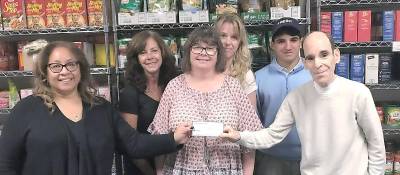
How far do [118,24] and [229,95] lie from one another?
1.28 m

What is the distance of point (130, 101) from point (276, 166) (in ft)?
2.93

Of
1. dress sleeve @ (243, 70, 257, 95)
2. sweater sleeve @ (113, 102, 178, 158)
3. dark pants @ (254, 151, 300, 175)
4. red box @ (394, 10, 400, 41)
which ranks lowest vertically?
dark pants @ (254, 151, 300, 175)

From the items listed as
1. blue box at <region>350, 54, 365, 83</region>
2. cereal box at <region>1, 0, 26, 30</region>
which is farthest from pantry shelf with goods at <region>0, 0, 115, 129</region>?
blue box at <region>350, 54, 365, 83</region>

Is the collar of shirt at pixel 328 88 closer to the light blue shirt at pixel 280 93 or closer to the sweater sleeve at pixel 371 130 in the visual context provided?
the sweater sleeve at pixel 371 130

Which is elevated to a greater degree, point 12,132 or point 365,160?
point 12,132

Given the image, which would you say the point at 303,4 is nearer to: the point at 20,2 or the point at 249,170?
the point at 249,170

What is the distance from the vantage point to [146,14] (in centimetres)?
287

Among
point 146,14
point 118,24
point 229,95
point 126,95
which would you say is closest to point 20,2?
point 118,24

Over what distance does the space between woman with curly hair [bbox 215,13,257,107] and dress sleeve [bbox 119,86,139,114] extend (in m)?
0.52

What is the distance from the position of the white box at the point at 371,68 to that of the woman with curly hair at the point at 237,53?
43.1 inches

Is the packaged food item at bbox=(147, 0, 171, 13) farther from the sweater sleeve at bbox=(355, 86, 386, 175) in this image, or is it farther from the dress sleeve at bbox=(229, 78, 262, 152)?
the sweater sleeve at bbox=(355, 86, 386, 175)

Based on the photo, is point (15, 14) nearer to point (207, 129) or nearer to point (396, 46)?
point (207, 129)

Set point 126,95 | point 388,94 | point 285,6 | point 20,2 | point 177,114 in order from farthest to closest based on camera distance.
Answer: point 388,94, point 20,2, point 285,6, point 126,95, point 177,114

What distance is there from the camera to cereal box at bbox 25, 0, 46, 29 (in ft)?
9.82
